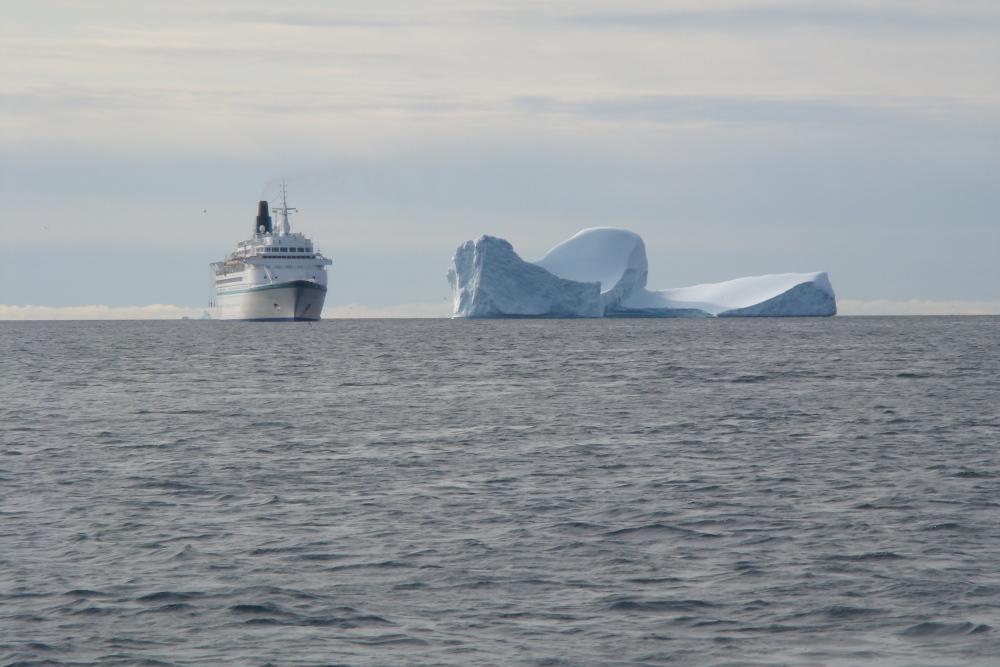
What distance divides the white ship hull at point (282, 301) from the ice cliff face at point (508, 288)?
14.6 meters

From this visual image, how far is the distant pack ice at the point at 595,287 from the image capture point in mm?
104750

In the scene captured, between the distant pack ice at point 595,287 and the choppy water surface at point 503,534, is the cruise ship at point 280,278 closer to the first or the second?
the distant pack ice at point 595,287

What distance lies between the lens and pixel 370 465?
54.5 feet

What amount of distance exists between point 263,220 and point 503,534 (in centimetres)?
11036

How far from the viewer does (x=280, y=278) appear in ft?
354

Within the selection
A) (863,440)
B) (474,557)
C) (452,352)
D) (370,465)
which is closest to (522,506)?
(474,557)

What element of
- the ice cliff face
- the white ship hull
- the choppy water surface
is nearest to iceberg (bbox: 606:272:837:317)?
the ice cliff face

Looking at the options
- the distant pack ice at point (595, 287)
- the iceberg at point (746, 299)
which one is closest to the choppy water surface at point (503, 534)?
the distant pack ice at point (595, 287)

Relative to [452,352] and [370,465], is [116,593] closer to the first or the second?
[370,465]

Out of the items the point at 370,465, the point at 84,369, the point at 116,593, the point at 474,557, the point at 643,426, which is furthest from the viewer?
the point at 84,369

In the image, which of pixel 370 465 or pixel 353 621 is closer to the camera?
pixel 353 621

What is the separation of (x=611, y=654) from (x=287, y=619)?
268cm

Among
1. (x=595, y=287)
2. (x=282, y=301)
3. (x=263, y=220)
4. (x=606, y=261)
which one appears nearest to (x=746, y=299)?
(x=606, y=261)

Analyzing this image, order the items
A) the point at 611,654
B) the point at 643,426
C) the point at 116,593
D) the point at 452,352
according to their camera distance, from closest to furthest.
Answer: the point at 611,654 → the point at 116,593 → the point at 643,426 → the point at 452,352
